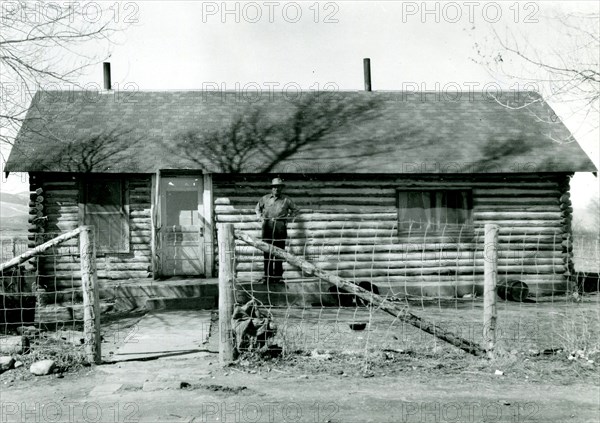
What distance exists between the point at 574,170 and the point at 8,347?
12348mm

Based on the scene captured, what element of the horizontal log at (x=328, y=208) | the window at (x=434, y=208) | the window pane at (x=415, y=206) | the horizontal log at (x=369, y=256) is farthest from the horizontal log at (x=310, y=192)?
the horizontal log at (x=369, y=256)

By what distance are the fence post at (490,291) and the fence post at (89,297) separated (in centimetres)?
427

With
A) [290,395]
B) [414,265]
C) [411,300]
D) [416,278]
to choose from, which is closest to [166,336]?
[290,395]

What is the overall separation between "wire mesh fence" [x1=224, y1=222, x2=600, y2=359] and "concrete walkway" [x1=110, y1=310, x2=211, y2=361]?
2.90 ft

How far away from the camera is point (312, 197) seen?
46.1ft

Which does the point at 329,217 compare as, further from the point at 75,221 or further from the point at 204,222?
the point at 75,221

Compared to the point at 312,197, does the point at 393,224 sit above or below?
below

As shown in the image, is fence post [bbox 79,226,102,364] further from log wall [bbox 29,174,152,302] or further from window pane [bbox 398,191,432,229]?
window pane [bbox 398,191,432,229]

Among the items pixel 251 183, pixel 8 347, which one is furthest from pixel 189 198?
pixel 8 347

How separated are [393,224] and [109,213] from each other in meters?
6.63

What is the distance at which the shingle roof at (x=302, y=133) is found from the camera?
45.4ft

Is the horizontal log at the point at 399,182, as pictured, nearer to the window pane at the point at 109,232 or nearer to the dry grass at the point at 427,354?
the window pane at the point at 109,232

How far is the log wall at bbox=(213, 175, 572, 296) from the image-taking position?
1392cm

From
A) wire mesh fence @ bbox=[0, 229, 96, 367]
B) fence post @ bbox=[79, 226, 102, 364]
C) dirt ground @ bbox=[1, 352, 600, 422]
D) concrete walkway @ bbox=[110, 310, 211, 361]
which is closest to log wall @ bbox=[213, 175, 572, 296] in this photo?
concrete walkway @ bbox=[110, 310, 211, 361]
